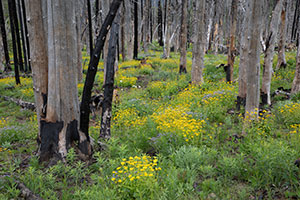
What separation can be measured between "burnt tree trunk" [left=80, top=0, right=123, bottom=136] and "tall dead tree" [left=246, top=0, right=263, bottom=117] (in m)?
3.40

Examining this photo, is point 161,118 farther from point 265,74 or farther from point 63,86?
point 265,74

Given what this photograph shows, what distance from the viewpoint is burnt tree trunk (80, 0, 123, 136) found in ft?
14.0

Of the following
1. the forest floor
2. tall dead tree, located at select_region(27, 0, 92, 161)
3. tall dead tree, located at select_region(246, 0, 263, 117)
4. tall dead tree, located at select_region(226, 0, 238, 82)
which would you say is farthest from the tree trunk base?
tall dead tree, located at select_region(226, 0, 238, 82)

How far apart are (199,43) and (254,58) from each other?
5.98 metres

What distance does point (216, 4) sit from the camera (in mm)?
28438

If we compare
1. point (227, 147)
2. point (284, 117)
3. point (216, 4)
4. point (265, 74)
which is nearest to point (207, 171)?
point (227, 147)

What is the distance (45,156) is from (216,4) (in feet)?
96.2

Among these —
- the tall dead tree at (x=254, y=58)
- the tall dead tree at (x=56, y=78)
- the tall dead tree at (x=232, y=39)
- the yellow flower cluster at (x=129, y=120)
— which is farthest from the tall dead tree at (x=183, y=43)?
the tall dead tree at (x=56, y=78)

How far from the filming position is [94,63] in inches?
175

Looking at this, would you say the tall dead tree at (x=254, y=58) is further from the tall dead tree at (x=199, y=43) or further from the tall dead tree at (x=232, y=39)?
the tall dead tree at (x=232, y=39)

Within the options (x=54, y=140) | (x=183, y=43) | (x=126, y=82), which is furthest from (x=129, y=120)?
(x=183, y=43)

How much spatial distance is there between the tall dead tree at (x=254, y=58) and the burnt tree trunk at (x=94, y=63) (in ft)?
11.2

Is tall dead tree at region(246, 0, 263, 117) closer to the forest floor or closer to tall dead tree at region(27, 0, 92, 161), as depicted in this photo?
the forest floor

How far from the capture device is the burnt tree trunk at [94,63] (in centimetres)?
426
